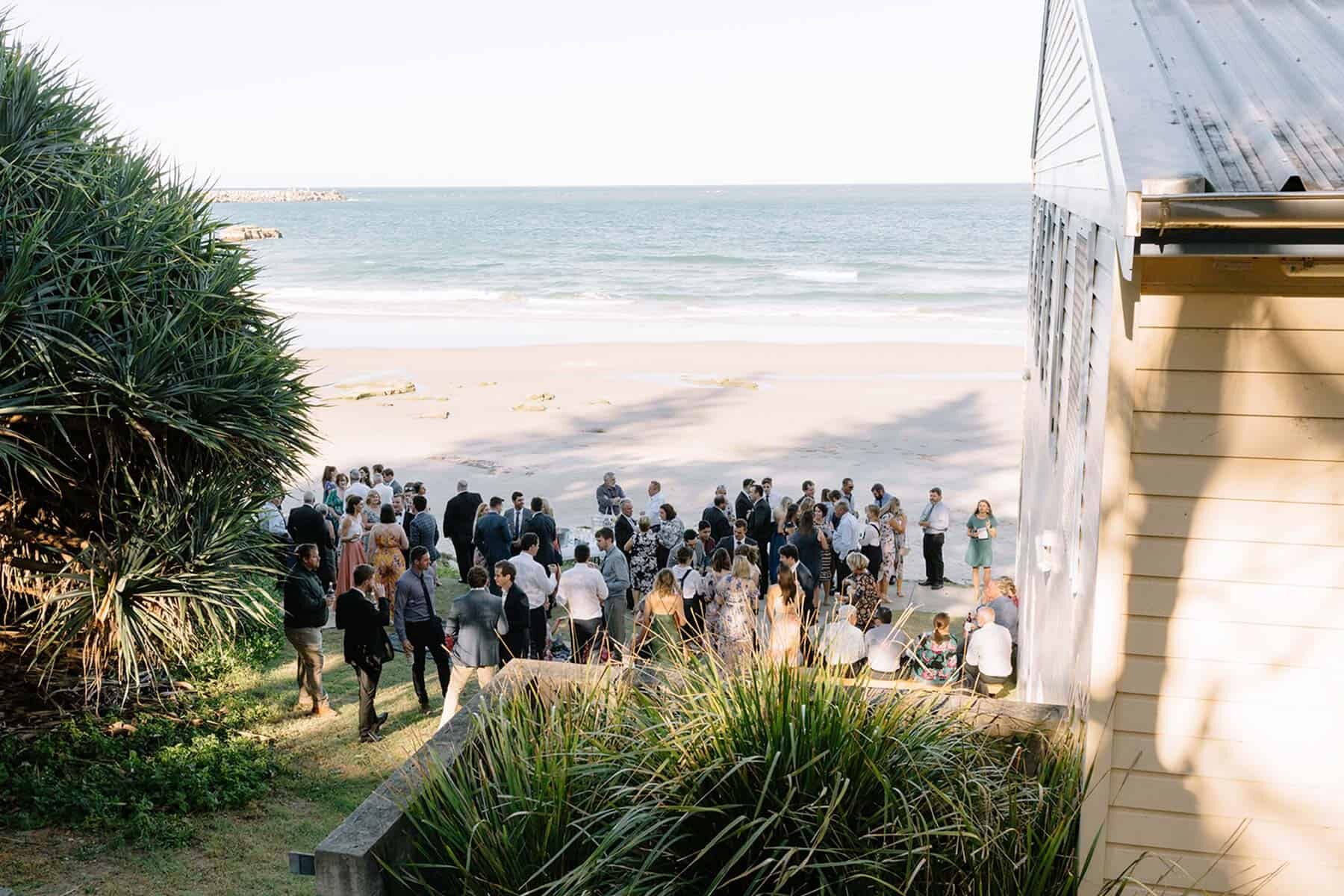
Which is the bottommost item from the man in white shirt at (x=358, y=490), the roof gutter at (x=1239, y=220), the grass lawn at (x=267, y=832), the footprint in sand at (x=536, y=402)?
the grass lawn at (x=267, y=832)

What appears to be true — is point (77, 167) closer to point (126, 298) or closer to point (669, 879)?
point (126, 298)

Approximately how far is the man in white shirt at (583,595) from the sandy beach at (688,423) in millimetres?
6956

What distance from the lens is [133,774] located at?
26.8 feet

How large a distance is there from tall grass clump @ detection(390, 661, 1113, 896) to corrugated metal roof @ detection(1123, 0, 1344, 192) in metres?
2.46

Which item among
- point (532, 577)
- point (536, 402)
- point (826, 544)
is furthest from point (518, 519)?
point (536, 402)

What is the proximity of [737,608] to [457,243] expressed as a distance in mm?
100006

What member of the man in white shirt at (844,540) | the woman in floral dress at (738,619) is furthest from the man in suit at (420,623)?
the man in white shirt at (844,540)

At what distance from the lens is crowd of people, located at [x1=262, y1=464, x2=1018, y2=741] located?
8.70 metres

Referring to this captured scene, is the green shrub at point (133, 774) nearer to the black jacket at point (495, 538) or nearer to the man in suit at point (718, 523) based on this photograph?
the black jacket at point (495, 538)

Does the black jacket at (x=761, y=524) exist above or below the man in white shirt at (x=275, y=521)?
below

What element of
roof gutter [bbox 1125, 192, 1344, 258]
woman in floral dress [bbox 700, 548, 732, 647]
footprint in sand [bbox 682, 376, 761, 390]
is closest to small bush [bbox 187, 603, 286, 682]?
woman in floral dress [bbox 700, 548, 732, 647]

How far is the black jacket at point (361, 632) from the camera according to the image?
30.2ft

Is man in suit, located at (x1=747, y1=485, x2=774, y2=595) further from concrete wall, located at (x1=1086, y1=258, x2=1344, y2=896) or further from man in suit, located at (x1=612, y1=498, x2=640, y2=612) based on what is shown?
concrete wall, located at (x1=1086, y1=258, x2=1344, y2=896)

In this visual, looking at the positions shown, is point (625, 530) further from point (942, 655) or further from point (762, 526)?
point (942, 655)
